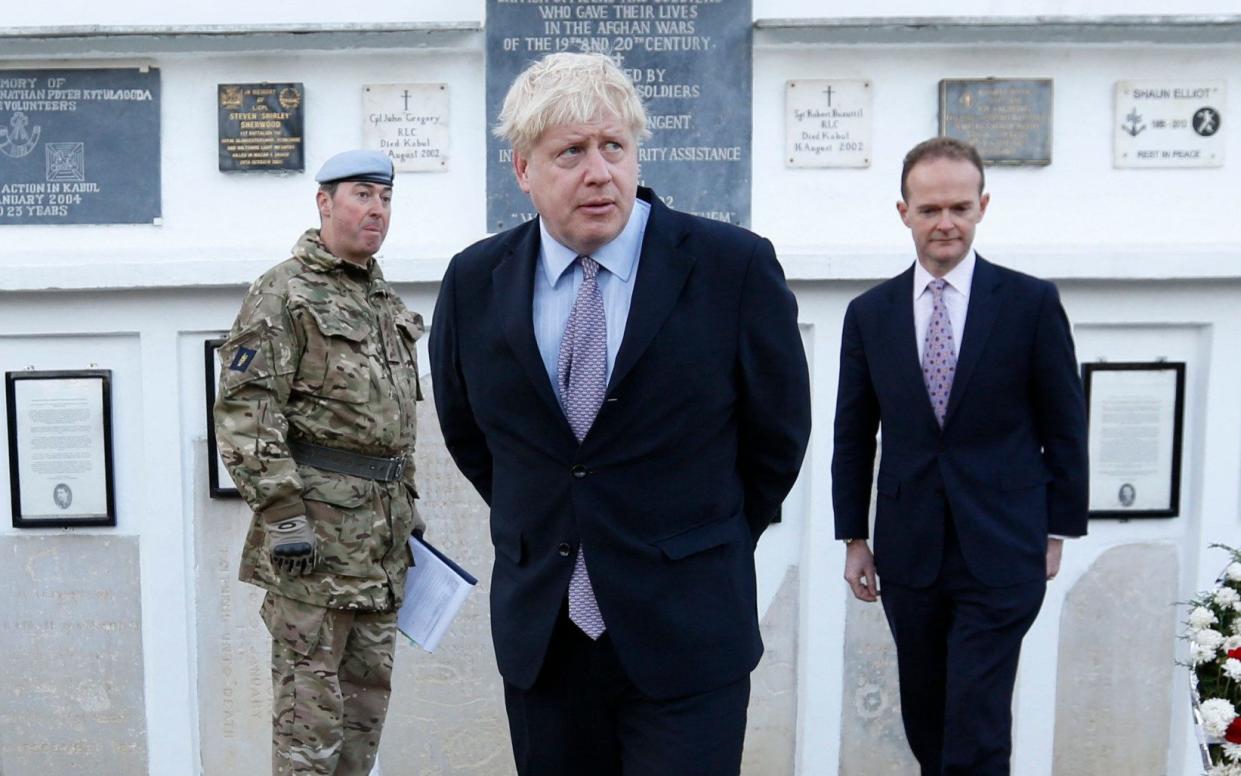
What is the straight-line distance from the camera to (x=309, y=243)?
3477mm

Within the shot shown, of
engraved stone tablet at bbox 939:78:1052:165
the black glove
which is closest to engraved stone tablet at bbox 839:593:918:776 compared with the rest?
engraved stone tablet at bbox 939:78:1052:165

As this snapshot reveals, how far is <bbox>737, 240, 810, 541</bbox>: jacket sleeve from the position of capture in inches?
89.8

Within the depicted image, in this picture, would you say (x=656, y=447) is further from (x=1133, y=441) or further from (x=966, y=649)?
(x=1133, y=441)

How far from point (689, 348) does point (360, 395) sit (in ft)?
4.73

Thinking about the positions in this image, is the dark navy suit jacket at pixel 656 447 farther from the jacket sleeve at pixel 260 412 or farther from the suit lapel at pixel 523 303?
the jacket sleeve at pixel 260 412

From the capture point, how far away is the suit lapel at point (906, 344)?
129 inches

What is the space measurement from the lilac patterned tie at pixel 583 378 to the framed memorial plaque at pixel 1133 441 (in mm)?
2561

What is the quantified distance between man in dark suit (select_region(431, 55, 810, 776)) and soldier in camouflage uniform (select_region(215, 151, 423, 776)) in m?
1.11

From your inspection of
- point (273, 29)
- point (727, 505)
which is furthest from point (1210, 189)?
point (273, 29)

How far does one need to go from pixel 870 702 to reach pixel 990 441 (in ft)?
4.72

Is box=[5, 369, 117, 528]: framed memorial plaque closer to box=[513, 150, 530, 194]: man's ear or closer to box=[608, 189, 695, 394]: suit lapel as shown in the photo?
box=[513, 150, 530, 194]: man's ear

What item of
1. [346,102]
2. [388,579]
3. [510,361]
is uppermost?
[346,102]

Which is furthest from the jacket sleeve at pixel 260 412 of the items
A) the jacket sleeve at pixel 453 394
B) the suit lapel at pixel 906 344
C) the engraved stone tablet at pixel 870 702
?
the engraved stone tablet at pixel 870 702

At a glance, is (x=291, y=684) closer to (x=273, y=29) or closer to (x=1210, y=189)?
(x=273, y=29)
